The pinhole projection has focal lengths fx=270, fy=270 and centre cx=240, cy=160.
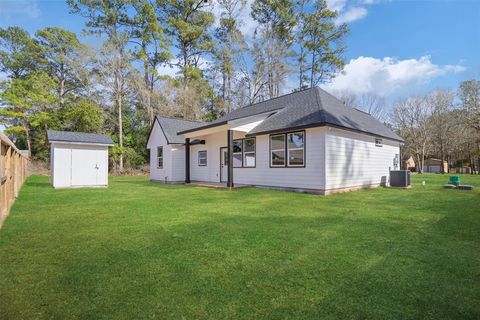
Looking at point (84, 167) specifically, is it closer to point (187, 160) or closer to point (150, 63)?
point (187, 160)

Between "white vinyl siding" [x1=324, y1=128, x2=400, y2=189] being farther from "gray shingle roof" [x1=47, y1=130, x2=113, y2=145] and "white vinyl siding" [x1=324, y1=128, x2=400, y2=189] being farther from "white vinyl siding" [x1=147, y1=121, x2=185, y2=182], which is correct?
"gray shingle roof" [x1=47, y1=130, x2=113, y2=145]

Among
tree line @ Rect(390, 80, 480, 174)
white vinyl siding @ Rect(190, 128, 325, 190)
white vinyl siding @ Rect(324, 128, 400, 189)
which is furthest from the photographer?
tree line @ Rect(390, 80, 480, 174)

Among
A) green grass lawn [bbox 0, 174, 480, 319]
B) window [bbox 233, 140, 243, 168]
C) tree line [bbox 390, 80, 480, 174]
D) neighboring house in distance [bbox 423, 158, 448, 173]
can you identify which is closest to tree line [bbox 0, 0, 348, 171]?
tree line [bbox 390, 80, 480, 174]

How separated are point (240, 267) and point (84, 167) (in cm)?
1211

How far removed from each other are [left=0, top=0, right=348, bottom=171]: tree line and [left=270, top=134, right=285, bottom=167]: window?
17.4m

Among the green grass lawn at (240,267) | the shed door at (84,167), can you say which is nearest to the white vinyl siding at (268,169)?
the green grass lawn at (240,267)

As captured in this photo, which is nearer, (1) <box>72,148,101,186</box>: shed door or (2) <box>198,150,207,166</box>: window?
(1) <box>72,148,101,186</box>: shed door

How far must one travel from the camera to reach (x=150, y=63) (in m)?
28.3

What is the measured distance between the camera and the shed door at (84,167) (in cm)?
1245

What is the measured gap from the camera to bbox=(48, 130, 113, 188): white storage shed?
39.5 feet

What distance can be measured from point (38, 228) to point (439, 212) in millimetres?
8361

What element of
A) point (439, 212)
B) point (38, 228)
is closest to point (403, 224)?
point (439, 212)

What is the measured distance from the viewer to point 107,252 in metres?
3.61

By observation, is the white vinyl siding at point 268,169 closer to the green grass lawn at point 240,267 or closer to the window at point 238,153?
the window at point 238,153
